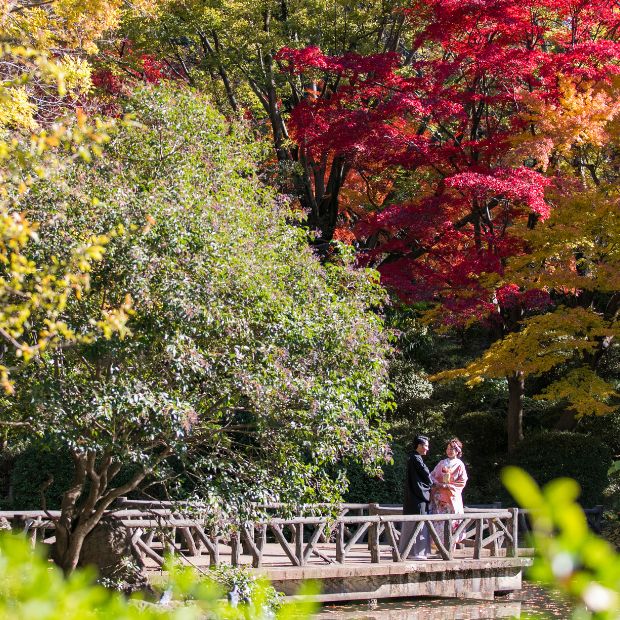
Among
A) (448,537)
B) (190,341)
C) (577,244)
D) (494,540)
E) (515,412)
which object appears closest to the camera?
(190,341)

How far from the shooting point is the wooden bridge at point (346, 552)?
1114 cm

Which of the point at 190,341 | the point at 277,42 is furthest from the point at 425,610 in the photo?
the point at 277,42

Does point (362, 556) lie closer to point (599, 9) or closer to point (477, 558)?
point (477, 558)

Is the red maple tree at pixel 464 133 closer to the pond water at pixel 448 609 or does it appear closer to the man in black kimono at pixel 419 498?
the man in black kimono at pixel 419 498

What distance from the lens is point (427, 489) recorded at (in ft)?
44.1

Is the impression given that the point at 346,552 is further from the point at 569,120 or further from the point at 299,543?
the point at 569,120

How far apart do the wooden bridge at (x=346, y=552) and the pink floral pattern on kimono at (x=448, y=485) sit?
243mm

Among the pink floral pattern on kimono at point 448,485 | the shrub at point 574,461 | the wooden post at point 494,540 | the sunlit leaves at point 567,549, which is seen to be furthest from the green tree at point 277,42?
the sunlit leaves at point 567,549

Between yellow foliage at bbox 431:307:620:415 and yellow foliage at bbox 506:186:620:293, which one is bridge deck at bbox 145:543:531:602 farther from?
yellow foliage at bbox 506:186:620:293

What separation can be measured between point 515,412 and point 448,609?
303 inches

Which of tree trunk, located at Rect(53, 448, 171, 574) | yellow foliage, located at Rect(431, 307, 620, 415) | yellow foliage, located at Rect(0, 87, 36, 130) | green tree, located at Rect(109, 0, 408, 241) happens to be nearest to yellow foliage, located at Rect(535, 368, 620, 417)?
yellow foliage, located at Rect(431, 307, 620, 415)

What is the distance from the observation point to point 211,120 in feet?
37.6

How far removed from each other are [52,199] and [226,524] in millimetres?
3540

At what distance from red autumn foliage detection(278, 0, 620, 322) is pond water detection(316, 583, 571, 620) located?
18.7 ft
